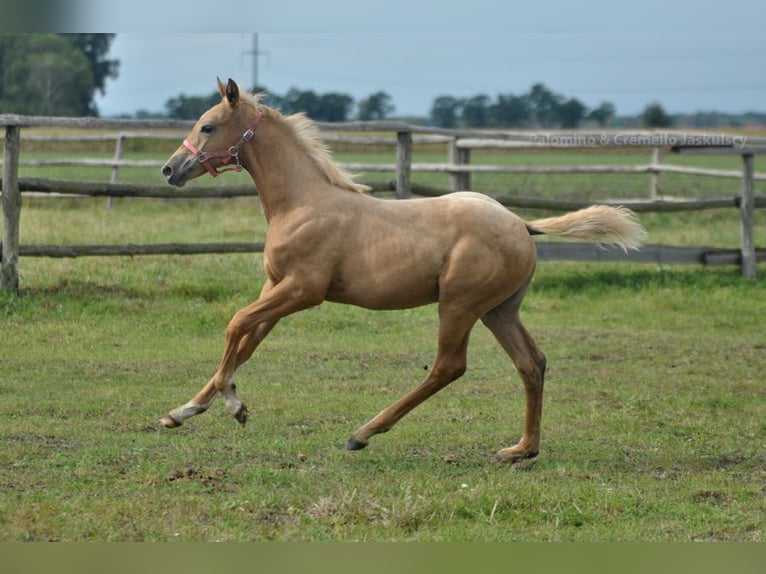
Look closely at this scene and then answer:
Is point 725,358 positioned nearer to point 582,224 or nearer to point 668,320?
point 668,320

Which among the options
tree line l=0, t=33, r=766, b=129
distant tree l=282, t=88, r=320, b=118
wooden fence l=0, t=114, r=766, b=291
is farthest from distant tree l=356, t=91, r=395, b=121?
wooden fence l=0, t=114, r=766, b=291

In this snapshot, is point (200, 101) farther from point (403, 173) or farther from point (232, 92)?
point (232, 92)

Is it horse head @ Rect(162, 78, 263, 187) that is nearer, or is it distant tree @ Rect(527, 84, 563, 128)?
horse head @ Rect(162, 78, 263, 187)

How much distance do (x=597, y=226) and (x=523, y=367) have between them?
3.34 ft

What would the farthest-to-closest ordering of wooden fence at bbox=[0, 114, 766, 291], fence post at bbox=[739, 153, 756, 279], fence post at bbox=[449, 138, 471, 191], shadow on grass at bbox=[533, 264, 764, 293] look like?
fence post at bbox=[449, 138, 471, 191], fence post at bbox=[739, 153, 756, 279], shadow on grass at bbox=[533, 264, 764, 293], wooden fence at bbox=[0, 114, 766, 291]

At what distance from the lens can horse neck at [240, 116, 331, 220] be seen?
6.94 metres

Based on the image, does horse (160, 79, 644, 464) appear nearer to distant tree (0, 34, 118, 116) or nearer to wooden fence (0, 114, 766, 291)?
wooden fence (0, 114, 766, 291)

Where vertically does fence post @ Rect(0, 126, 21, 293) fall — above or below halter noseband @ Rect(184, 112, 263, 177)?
below

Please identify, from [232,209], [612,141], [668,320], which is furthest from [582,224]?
[232,209]

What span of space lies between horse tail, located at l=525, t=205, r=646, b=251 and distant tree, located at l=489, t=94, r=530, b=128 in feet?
126

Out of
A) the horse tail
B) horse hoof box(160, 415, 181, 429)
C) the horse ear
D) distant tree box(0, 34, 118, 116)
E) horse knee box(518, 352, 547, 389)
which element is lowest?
horse hoof box(160, 415, 181, 429)

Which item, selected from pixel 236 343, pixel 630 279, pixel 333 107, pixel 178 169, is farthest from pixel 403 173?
pixel 333 107

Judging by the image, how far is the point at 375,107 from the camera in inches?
1859

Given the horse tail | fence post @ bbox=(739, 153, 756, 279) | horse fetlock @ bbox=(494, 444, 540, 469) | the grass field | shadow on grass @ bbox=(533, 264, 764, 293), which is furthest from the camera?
fence post @ bbox=(739, 153, 756, 279)
